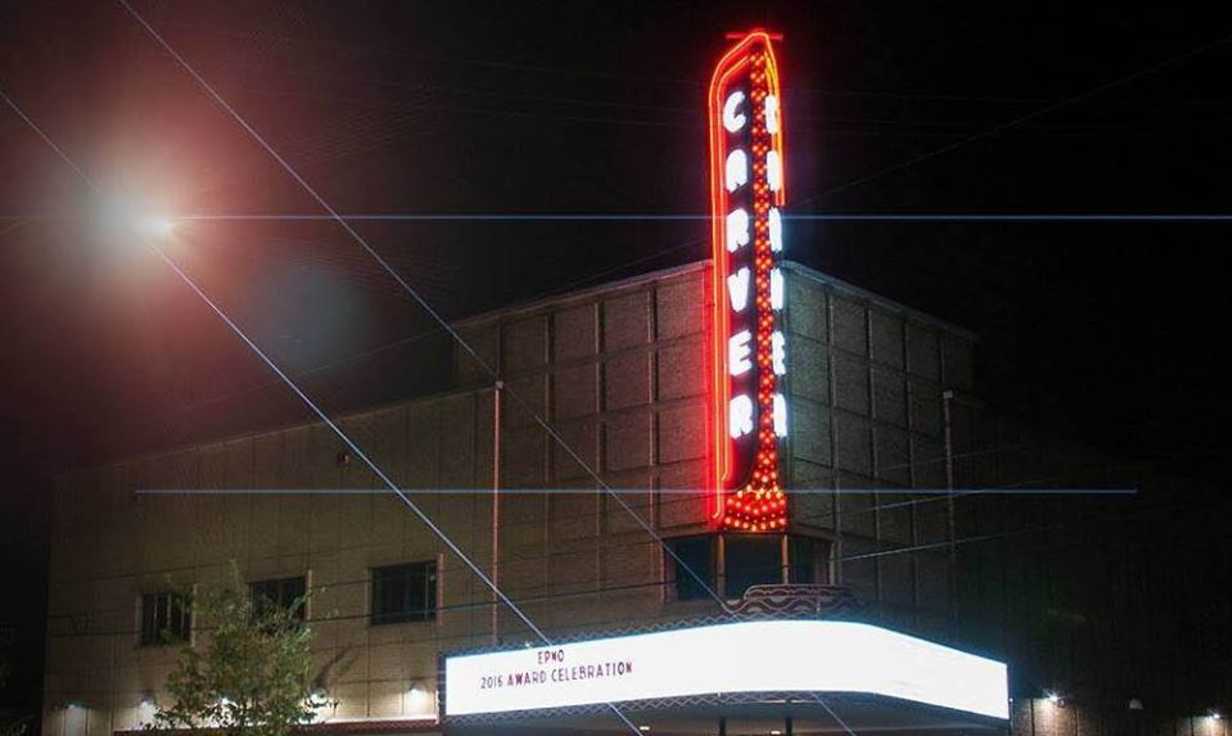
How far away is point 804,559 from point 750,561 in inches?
39.1

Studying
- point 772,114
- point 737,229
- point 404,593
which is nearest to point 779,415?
point 737,229

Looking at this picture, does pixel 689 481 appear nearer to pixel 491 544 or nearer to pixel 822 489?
pixel 822 489

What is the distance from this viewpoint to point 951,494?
30.8m

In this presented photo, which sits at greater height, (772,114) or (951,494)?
(772,114)

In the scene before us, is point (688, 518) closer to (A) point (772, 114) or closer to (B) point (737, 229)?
(B) point (737, 229)

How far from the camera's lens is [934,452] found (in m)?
30.9

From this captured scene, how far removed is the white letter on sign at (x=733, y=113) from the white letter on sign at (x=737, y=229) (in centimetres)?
136

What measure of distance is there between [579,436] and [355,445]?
5566 mm

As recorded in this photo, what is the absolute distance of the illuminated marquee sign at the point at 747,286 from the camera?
1022 inches

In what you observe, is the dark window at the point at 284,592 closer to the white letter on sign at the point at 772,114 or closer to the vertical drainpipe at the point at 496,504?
the vertical drainpipe at the point at 496,504

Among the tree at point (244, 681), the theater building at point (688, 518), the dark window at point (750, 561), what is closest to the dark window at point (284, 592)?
the theater building at point (688, 518)

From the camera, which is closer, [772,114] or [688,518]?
[772,114]

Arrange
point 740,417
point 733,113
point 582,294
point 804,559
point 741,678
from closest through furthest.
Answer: point 741,678
point 740,417
point 733,113
point 804,559
point 582,294

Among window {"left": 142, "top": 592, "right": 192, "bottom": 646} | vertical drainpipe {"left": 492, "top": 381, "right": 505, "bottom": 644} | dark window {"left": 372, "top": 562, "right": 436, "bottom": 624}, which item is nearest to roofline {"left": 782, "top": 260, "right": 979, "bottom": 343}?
vertical drainpipe {"left": 492, "top": 381, "right": 505, "bottom": 644}
